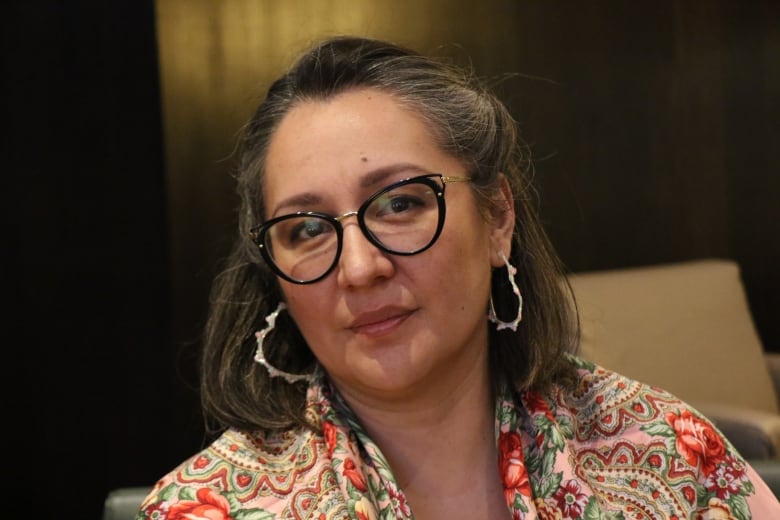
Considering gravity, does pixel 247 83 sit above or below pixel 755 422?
above

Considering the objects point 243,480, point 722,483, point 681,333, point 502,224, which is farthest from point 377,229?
point 681,333

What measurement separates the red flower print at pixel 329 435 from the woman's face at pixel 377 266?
7 cm

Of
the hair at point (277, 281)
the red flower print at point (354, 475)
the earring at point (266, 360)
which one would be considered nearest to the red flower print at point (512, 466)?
the hair at point (277, 281)

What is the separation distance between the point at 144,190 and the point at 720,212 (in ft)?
6.35

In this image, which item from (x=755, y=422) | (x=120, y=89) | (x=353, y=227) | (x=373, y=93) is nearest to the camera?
(x=353, y=227)

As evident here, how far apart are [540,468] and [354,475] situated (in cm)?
29

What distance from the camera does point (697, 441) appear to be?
1620 mm

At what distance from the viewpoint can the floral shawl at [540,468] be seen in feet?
4.69

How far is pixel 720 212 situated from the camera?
3.60 meters

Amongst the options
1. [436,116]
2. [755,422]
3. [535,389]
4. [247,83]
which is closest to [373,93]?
[436,116]

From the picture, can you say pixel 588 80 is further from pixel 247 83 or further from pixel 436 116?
pixel 436 116

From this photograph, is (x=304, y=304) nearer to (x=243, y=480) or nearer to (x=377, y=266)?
(x=377, y=266)

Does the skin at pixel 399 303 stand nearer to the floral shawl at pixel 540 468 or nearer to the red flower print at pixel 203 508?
the floral shawl at pixel 540 468

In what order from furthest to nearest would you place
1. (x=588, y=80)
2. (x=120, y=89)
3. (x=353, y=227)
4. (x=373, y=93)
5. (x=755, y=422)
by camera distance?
(x=588, y=80), (x=120, y=89), (x=755, y=422), (x=373, y=93), (x=353, y=227)
